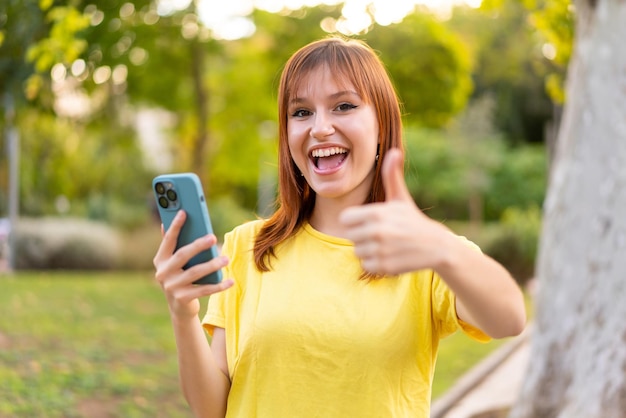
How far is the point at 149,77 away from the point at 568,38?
9063 mm

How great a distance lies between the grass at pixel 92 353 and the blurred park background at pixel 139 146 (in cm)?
3

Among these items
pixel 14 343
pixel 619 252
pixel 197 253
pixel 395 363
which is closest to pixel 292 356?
pixel 395 363

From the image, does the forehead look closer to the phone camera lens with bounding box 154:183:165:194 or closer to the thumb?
the phone camera lens with bounding box 154:183:165:194

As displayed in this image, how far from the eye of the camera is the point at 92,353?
347 inches

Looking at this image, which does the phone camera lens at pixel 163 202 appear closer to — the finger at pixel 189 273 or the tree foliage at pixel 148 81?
the finger at pixel 189 273

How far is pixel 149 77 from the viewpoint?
14.3 metres

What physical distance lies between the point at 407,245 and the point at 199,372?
0.92 meters

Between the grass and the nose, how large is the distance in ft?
16.0

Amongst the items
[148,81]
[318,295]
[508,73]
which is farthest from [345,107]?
[508,73]

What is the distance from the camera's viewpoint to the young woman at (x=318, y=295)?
202 cm

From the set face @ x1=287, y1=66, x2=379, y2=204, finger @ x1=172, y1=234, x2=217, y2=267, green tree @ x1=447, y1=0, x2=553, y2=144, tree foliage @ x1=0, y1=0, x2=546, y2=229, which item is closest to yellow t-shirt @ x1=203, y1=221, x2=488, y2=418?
face @ x1=287, y1=66, x2=379, y2=204

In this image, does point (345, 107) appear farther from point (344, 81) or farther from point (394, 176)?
point (394, 176)

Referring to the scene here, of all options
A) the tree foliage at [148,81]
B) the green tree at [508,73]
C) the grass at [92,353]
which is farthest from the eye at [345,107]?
the green tree at [508,73]

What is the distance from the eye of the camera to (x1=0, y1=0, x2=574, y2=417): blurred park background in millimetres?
6836
